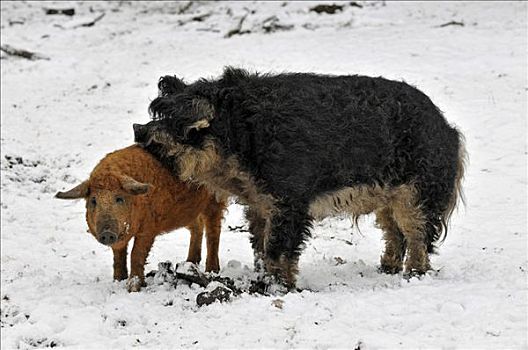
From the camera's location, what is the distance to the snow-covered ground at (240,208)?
5.80 meters

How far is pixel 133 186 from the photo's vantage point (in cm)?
654

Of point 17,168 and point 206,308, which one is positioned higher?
point 206,308

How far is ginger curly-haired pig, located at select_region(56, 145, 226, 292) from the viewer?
6555 mm

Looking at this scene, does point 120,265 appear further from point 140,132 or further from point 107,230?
point 140,132

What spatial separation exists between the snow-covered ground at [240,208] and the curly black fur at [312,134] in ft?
3.03

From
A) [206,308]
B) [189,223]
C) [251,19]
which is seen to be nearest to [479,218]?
[189,223]

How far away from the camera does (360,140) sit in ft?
23.0

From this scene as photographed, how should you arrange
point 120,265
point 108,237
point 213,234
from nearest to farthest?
point 108,237
point 120,265
point 213,234

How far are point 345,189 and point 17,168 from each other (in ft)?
26.0

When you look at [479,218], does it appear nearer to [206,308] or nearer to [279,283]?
[279,283]

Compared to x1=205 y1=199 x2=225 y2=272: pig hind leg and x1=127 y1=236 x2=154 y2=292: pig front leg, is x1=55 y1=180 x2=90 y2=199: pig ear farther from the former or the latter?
x1=205 y1=199 x2=225 y2=272: pig hind leg

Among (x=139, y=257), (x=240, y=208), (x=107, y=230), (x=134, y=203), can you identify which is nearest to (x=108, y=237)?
(x=107, y=230)

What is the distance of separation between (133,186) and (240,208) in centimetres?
447

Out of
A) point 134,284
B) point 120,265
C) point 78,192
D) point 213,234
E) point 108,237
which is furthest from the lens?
point 213,234
